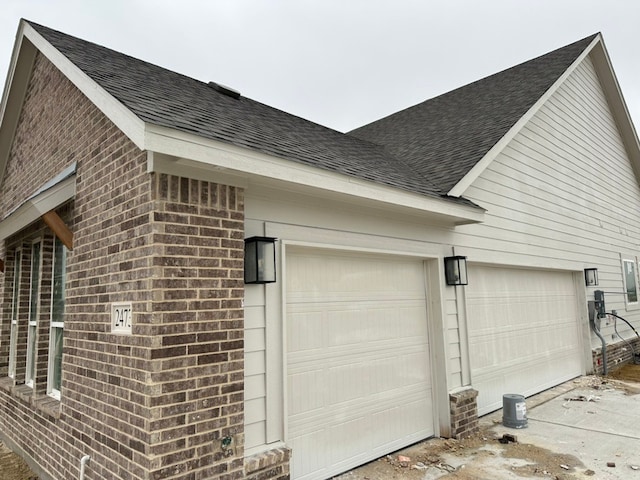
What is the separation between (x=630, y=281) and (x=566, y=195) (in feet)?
14.9

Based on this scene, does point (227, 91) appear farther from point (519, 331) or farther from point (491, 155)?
point (519, 331)

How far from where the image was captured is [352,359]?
4555 mm

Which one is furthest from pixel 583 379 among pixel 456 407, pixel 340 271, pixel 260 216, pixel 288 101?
pixel 288 101

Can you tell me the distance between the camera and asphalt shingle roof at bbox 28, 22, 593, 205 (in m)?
3.50

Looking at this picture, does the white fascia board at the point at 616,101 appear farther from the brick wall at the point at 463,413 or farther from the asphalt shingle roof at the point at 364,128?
the brick wall at the point at 463,413

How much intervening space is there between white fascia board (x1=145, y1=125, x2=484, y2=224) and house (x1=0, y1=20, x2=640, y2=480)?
17 millimetres

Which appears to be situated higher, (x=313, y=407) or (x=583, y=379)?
(x=313, y=407)

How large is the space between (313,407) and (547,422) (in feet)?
12.1

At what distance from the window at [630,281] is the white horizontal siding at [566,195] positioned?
30 centimetres

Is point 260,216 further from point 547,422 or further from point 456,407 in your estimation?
point 547,422

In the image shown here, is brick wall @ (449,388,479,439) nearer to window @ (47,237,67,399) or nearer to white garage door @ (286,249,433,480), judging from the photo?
white garage door @ (286,249,433,480)

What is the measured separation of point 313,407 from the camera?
414 centimetres

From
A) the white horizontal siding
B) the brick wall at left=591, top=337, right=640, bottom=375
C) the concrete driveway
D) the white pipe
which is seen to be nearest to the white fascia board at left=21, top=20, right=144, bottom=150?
the white pipe

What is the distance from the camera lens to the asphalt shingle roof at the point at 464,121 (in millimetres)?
6406
